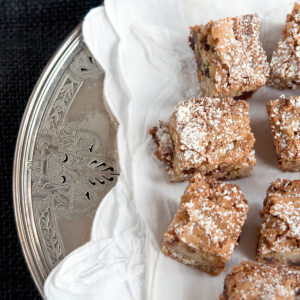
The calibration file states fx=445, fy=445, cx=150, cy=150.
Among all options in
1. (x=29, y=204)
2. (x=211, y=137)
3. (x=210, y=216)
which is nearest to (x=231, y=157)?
(x=211, y=137)

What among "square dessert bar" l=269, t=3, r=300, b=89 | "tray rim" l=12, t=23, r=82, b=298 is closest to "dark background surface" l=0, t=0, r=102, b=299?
"tray rim" l=12, t=23, r=82, b=298

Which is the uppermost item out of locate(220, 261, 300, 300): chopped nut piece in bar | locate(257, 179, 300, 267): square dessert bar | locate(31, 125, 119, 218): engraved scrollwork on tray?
locate(31, 125, 119, 218): engraved scrollwork on tray

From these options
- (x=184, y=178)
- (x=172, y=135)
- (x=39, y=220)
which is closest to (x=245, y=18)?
(x=172, y=135)

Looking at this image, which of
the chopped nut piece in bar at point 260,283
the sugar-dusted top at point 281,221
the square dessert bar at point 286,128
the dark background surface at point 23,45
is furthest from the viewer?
the dark background surface at point 23,45

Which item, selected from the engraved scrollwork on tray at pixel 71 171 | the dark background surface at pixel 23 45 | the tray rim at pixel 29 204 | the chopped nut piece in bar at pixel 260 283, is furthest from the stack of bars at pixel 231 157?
the dark background surface at pixel 23 45

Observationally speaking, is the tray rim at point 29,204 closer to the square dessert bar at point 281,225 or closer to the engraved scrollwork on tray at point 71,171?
the engraved scrollwork on tray at point 71,171

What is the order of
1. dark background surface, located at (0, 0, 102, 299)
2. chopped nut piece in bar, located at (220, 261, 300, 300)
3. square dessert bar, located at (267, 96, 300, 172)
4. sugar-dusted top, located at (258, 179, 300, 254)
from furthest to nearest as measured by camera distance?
dark background surface, located at (0, 0, 102, 299)
square dessert bar, located at (267, 96, 300, 172)
sugar-dusted top, located at (258, 179, 300, 254)
chopped nut piece in bar, located at (220, 261, 300, 300)

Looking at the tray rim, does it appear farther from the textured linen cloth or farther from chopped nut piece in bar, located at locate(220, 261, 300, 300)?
chopped nut piece in bar, located at locate(220, 261, 300, 300)
